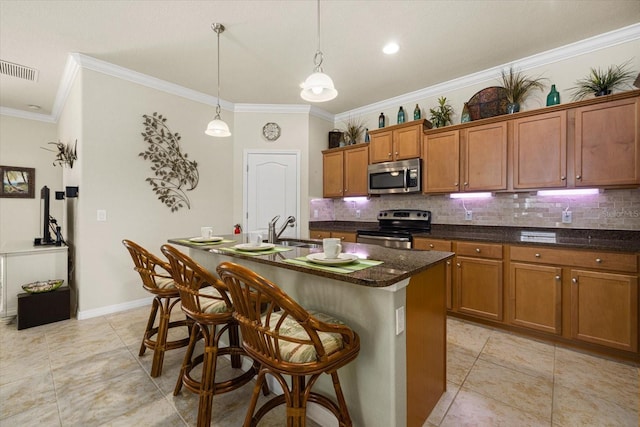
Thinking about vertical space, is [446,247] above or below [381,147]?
below

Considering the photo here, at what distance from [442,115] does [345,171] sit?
1589mm

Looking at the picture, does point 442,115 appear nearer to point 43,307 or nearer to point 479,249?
point 479,249

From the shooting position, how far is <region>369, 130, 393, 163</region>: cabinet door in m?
3.91

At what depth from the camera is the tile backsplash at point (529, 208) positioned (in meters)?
2.59

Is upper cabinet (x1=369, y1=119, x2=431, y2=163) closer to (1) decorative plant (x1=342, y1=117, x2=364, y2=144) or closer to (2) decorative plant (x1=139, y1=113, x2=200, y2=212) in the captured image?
(1) decorative plant (x1=342, y1=117, x2=364, y2=144)

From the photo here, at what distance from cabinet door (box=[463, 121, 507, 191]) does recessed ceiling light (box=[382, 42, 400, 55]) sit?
1.21 metres

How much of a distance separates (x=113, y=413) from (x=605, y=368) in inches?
135

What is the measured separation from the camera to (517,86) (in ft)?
9.95

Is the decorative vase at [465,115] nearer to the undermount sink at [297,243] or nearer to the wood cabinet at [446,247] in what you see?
the wood cabinet at [446,247]

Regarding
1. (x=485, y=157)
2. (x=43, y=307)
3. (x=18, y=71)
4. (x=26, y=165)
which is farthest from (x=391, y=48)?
(x=26, y=165)

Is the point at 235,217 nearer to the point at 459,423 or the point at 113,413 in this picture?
the point at 113,413

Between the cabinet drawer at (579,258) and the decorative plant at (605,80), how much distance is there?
147 cm

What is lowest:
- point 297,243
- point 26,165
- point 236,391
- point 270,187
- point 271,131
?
point 236,391

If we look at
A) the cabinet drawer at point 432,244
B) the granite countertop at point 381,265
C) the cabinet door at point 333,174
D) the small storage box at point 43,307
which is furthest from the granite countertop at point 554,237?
the small storage box at point 43,307
